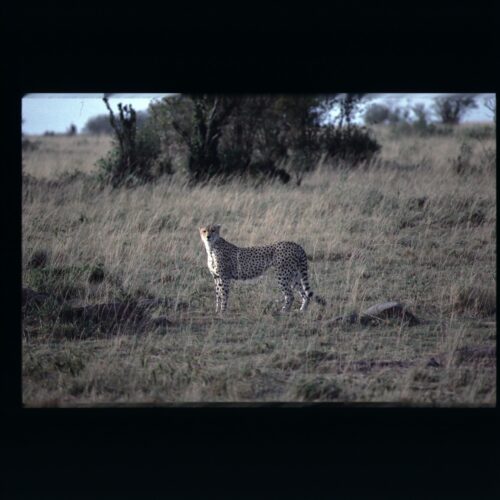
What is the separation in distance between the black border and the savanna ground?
0.32 meters

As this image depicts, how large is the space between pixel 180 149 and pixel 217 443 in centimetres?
899

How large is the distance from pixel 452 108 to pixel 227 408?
18499 millimetres

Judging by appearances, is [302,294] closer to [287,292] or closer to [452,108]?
[287,292]

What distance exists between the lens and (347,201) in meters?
10.1

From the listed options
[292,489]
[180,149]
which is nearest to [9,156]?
[292,489]

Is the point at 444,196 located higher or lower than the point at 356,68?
lower

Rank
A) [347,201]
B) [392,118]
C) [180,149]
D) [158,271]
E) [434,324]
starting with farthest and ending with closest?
1. [392,118]
2. [180,149]
3. [347,201]
4. [158,271]
5. [434,324]

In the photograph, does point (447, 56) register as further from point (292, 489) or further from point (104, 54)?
point (292, 489)

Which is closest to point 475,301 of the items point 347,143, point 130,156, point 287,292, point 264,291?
point 287,292

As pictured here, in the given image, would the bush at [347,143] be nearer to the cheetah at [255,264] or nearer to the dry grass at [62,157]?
the dry grass at [62,157]

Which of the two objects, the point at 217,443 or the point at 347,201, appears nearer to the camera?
the point at 217,443

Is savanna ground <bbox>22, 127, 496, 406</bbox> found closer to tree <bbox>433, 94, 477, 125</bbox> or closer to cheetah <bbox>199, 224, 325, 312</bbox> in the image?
cheetah <bbox>199, 224, 325, 312</bbox>

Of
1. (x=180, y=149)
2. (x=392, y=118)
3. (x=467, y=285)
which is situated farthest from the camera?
(x=392, y=118)

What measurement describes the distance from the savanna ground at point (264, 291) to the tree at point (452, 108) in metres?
9.09
